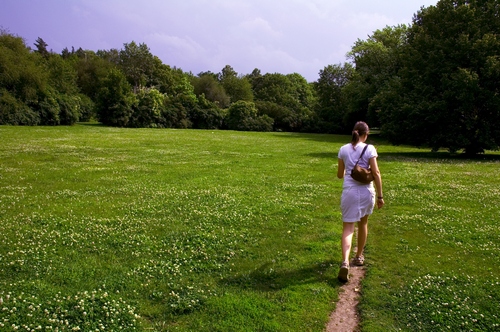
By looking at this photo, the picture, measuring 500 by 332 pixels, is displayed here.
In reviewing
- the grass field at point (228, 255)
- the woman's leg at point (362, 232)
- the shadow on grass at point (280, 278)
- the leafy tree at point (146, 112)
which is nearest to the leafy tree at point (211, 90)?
the leafy tree at point (146, 112)

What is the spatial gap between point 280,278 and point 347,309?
153cm

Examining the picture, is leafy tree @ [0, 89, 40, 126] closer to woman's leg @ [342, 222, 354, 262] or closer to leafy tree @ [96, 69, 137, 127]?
leafy tree @ [96, 69, 137, 127]

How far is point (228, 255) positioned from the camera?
28.2 feet

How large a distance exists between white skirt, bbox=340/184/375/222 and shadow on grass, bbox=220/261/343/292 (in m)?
1.26

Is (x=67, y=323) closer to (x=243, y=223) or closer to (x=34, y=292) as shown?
(x=34, y=292)

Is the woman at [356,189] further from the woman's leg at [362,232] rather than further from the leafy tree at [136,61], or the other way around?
the leafy tree at [136,61]

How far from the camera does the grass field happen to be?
604 centimetres

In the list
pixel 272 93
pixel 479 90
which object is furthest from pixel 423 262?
pixel 272 93

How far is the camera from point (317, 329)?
579 cm

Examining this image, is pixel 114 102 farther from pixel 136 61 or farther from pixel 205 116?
pixel 136 61

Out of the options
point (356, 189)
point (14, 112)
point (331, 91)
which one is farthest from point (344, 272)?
point (331, 91)

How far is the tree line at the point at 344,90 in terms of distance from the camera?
27.5m

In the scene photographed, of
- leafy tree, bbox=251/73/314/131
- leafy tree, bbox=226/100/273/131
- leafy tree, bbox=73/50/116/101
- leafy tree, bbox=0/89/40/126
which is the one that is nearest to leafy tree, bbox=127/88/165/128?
leafy tree, bbox=0/89/40/126

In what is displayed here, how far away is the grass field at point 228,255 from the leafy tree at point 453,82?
1191 centimetres
